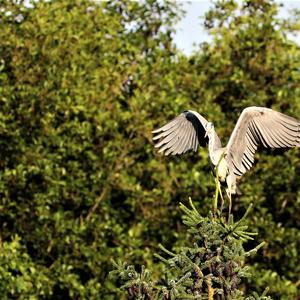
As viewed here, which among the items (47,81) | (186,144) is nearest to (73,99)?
(47,81)

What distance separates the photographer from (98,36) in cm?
2025

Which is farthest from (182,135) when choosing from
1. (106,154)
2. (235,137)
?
Answer: (106,154)

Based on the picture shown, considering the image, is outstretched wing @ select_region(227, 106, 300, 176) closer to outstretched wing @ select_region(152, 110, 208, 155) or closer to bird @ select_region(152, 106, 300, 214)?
bird @ select_region(152, 106, 300, 214)

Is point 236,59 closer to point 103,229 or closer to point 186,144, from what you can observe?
point 103,229

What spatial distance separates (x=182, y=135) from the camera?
8375mm

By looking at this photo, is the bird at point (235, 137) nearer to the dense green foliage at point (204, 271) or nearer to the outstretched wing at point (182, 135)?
the outstretched wing at point (182, 135)

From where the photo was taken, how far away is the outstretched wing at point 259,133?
26.2 ft

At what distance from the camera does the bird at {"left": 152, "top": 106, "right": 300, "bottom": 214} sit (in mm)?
7641

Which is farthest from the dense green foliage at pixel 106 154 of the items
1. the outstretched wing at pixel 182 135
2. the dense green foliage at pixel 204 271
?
the dense green foliage at pixel 204 271

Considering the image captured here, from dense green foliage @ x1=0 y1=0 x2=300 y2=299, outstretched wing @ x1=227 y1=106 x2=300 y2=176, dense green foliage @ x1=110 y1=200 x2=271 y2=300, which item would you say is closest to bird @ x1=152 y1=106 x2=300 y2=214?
outstretched wing @ x1=227 y1=106 x2=300 y2=176

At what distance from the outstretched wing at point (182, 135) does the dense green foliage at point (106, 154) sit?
906 cm

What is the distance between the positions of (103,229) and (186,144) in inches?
407

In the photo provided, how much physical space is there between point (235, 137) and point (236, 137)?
0.04 feet

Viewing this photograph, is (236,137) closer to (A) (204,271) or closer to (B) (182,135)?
(B) (182,135)
